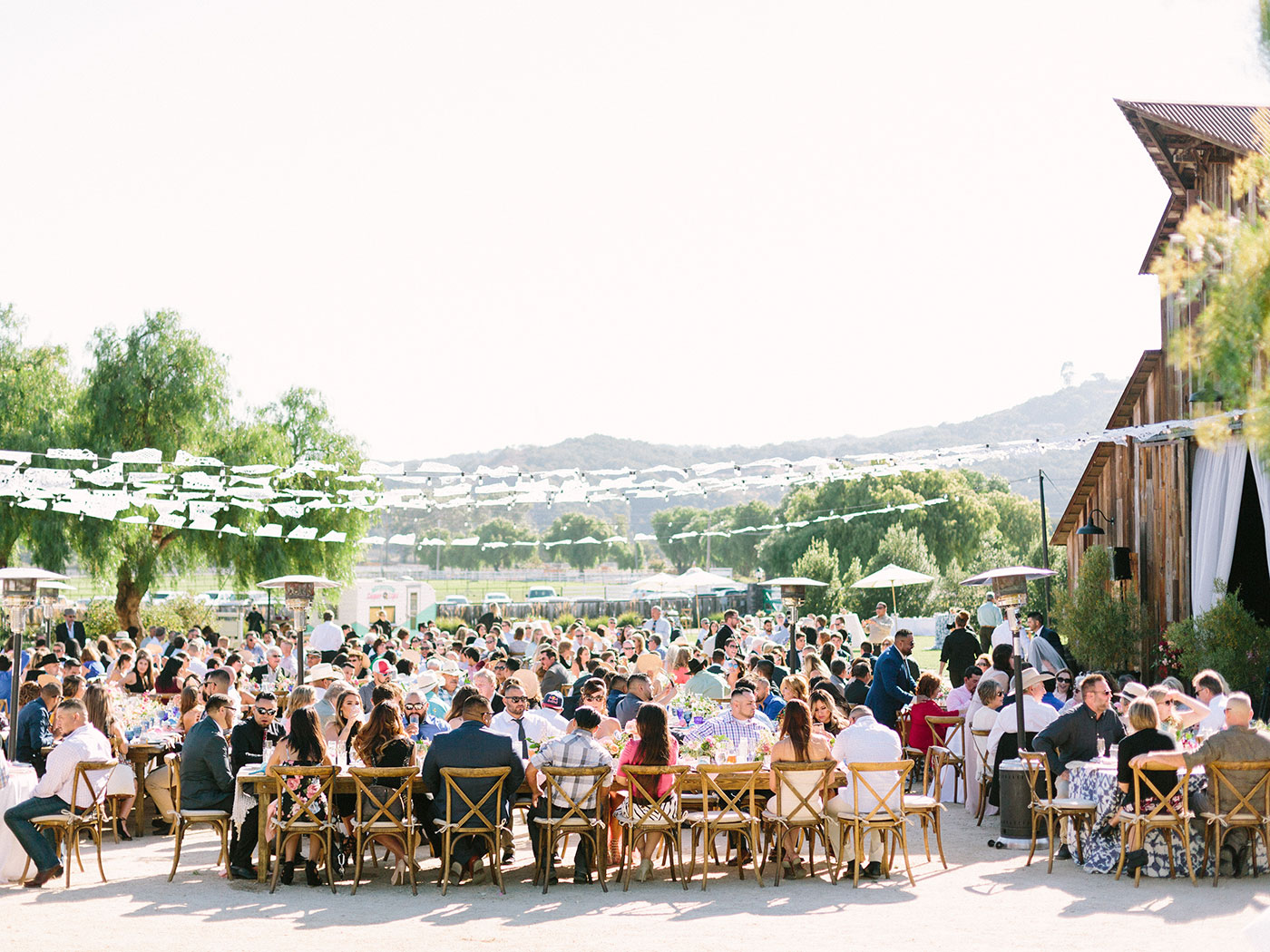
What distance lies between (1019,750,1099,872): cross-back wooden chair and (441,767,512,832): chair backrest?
3.76 m

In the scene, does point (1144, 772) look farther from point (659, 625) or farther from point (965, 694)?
point (659, 625)

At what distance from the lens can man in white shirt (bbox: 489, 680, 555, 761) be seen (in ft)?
31.0

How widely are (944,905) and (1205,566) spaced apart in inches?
380

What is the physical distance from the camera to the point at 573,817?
8312mm

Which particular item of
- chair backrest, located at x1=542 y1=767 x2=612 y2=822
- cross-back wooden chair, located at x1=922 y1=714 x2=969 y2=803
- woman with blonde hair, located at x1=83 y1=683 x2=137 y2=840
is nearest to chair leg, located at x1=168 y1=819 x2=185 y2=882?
woman with blonde hair, located at x1=83 y1=683 x2=137 y2=840

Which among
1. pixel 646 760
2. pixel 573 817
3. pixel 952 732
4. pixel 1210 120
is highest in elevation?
pixel 1210 120

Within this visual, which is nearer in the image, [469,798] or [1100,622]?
[469,798]

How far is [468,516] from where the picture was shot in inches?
7864

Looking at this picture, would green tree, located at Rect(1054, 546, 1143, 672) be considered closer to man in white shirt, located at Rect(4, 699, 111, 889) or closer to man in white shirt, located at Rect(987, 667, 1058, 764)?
man in white shirt, located at Rect(987, 667, 1058, 764)

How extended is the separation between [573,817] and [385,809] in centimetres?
125

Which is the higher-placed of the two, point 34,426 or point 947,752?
point 34,426

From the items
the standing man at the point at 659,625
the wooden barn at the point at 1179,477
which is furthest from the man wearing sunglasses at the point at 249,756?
the standing man at the point at 659,625

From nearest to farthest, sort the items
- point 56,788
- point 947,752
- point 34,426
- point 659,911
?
point 659,911, point 56,788, point 947,752, point 34,426

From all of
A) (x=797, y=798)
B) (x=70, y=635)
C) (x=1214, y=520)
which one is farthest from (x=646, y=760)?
(x=70, y=635)
